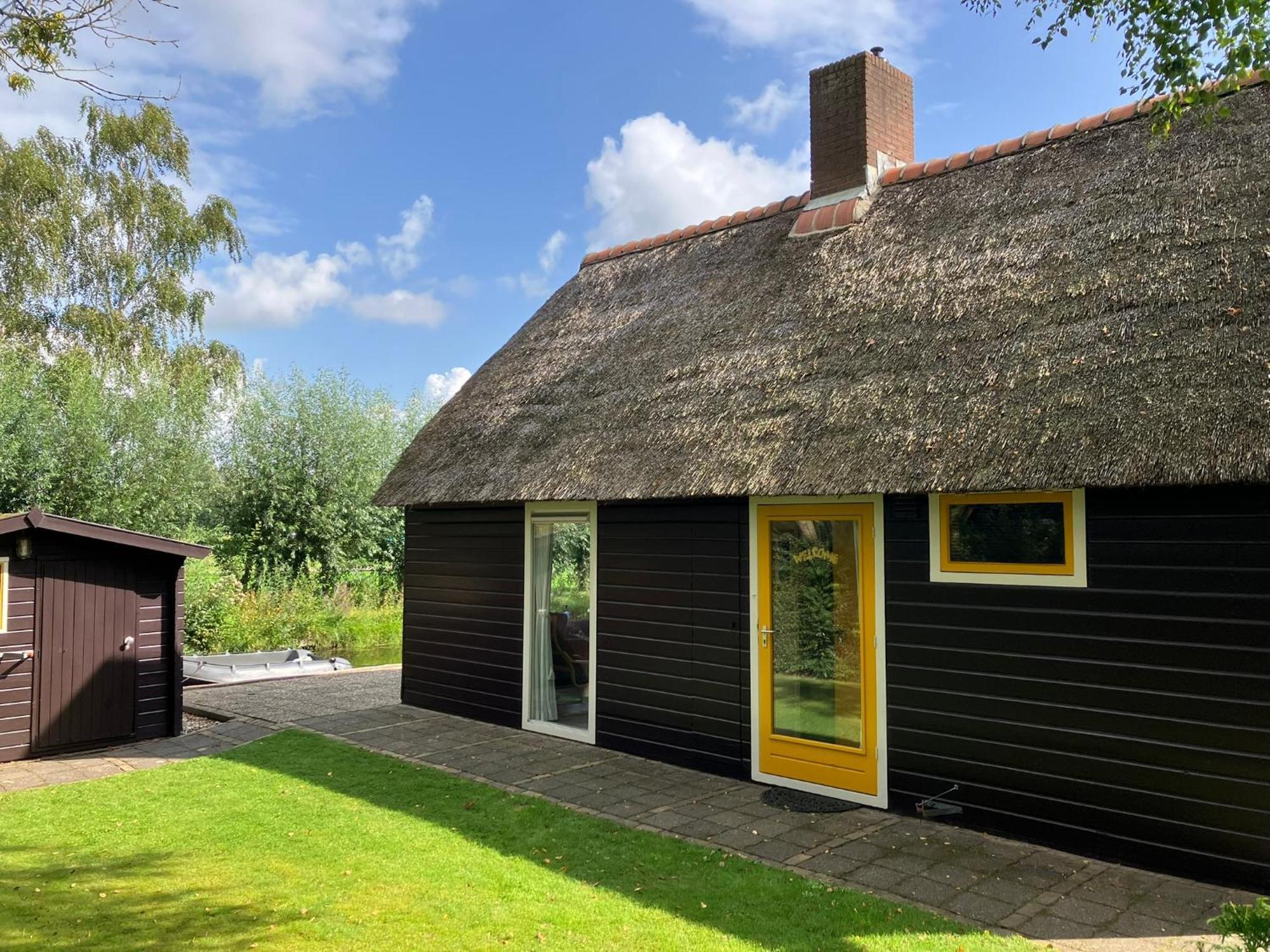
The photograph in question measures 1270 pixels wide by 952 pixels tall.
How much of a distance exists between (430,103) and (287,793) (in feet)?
36.5

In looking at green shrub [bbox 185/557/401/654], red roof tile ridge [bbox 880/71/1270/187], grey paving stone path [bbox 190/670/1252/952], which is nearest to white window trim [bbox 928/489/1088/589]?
grey paving stone path [bbox 190/670/1252/952]

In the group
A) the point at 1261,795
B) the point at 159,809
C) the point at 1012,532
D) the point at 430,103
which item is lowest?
the point at 159,809

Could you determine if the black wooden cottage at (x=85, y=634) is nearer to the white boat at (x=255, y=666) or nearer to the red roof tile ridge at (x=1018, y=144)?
the white boat at (x=255, y=666)

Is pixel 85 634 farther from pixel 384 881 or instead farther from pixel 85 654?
pixel 384 881

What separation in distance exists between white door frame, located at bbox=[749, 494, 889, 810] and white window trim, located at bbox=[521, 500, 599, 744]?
1624 mm

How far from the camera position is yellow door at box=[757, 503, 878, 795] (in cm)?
577

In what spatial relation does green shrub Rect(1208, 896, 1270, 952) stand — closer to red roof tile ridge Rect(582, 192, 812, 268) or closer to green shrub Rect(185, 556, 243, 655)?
red roof tile ridge Rect(582, 192, 812, 268)

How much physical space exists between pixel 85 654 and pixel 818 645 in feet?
20.1

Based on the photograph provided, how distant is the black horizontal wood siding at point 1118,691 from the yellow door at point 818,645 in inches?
12.5

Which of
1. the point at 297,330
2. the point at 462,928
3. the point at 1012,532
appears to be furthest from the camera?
the point at 297,330

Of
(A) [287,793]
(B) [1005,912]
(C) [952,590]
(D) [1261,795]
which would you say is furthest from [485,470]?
(D) [1261,795]

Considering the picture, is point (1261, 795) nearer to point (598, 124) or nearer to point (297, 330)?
point (598, 124)

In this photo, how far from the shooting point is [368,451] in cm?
1830

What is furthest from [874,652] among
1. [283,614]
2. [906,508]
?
[283,614]
